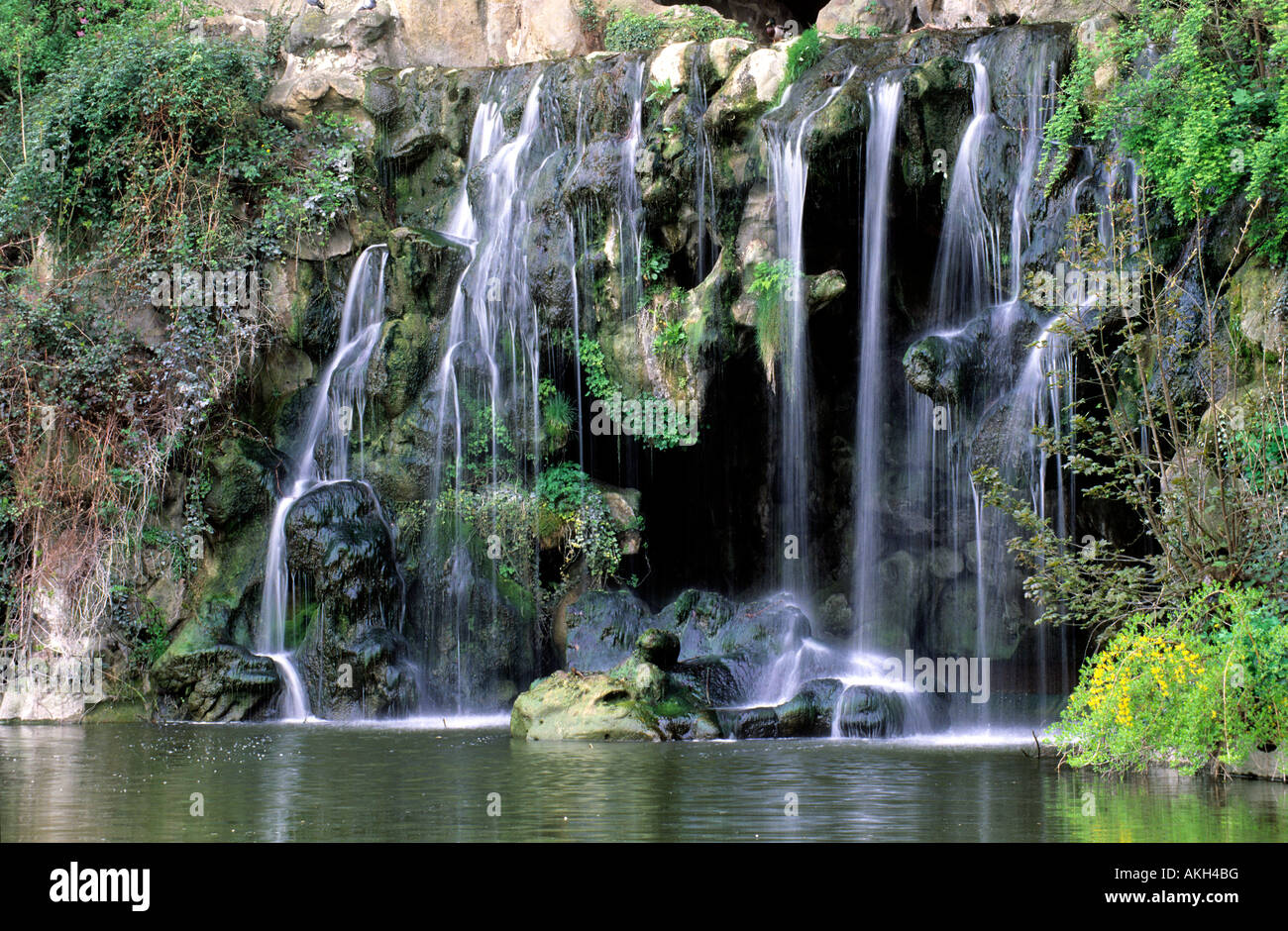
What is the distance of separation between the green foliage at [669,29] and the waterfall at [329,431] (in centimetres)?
566

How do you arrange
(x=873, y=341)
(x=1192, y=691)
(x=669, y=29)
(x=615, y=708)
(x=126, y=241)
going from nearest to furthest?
(x=1192, y=691) < (x=615, y=708) < (x=873, y=341) < (x=126, y=241) < (x=669, y=29)

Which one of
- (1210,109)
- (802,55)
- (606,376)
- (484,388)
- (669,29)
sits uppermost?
(669,29)

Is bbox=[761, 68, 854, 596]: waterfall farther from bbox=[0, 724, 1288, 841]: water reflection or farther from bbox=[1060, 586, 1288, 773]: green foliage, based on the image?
bbox=[1060, 586, 1288, 773]: green foliage

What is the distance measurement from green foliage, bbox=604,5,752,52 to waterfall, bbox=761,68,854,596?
4.25m

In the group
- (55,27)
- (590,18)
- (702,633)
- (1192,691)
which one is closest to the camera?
(1192,691)

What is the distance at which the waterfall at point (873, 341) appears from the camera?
49.9 feet

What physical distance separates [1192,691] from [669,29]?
14.8 meters

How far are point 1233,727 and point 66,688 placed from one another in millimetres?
12980

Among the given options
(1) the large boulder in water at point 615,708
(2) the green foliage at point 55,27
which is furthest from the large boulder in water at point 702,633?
(2) the green foliage at point 55,27

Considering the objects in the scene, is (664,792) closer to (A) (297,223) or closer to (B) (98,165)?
(A) (297,223)

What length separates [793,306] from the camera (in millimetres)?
15047

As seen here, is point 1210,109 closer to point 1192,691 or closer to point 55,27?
point 1192,691

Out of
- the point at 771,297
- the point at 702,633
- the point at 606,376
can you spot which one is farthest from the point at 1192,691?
the point at 606,376

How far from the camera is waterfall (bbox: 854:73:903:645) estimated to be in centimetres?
1522
